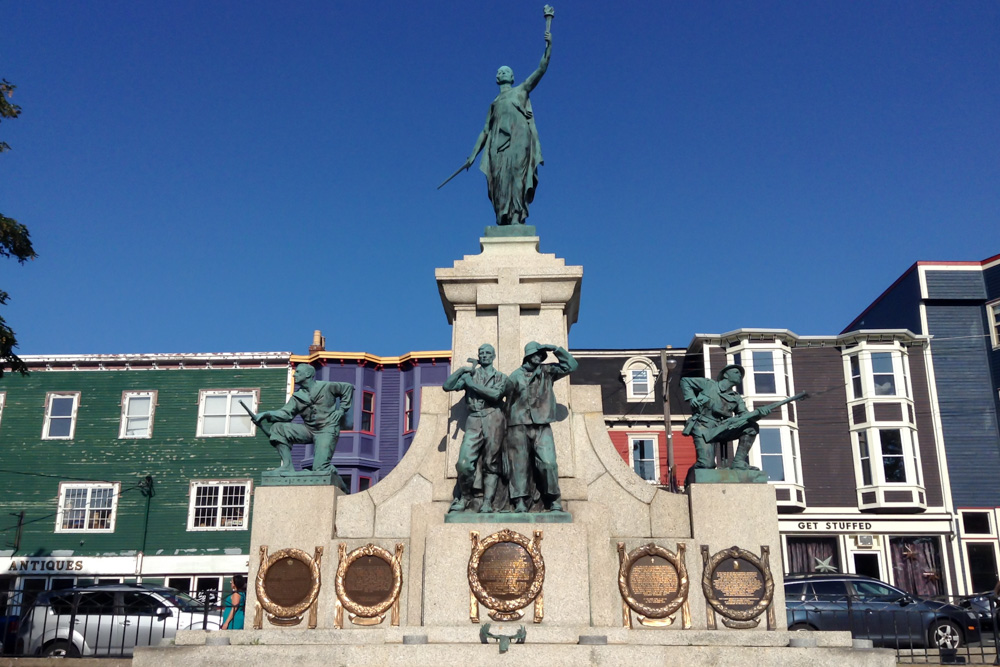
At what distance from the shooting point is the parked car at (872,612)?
16.5 m

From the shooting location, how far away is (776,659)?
10.6m

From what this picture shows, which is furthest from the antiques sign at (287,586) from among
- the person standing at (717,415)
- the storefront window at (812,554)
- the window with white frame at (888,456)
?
the window with white frame at (888,456)

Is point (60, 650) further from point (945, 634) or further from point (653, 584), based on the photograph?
point (945, 634)

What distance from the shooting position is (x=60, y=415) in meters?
39.9

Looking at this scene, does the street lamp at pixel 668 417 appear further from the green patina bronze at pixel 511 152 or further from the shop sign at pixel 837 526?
the green patina bronze at pixel 511 152

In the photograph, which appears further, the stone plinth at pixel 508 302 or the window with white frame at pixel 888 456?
the window with white frame at pixel 888 456

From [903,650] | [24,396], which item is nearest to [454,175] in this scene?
[903,650]

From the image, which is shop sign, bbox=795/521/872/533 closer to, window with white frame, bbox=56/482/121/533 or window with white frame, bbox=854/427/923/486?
window with white frame, bbox=854/427/923/486

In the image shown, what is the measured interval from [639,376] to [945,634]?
2579cm

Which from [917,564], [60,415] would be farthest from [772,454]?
[60,415]

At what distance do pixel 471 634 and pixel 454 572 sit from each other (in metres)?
0.82

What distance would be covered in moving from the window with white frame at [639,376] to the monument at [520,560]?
93.1ft

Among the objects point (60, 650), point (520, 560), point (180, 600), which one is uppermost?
point (520, 560)

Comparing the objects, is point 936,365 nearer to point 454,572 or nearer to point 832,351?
point 832,351
